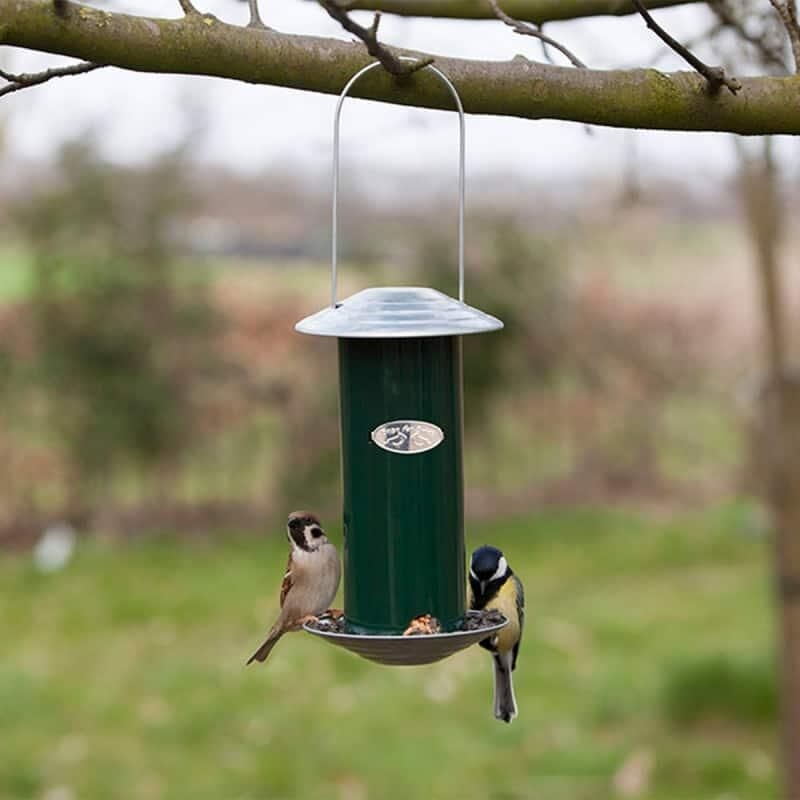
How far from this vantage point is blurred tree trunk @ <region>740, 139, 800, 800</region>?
562 centimetres

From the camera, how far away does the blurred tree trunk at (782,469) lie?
5.62m

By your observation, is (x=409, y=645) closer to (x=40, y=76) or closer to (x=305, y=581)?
(x=305, y=581)

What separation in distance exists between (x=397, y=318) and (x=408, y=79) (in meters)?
0.42

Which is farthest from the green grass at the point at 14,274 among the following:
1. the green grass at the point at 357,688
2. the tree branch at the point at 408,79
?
the tree branch at the point at 408,79

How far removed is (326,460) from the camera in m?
9.70

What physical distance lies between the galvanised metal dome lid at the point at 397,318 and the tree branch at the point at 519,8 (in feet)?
2.33

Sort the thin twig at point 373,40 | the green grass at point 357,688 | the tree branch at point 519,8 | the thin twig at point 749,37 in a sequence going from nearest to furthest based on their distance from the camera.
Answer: the thin twig at point 373,40 → the tree branch at point 519,8 → the thin twig at point 749,37 → the green grass at point 357,688

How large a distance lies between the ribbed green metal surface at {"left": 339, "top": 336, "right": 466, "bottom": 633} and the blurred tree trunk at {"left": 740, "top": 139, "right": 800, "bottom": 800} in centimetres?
289

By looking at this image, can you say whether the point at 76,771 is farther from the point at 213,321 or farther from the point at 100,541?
the point at 213,321

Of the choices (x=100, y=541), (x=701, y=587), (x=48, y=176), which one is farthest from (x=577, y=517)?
(x=48, y=176)

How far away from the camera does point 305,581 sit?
9.36 ft

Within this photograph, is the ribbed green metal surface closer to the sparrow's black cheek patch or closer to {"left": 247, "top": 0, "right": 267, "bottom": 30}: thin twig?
the sparrow's black cheek patch

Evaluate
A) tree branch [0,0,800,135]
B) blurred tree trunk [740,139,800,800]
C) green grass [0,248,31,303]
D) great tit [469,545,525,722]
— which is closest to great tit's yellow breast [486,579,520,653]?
great tit [469,545,525,722]

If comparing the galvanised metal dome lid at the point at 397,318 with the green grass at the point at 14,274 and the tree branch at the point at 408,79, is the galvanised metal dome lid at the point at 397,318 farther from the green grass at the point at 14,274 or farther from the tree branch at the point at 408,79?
the green grass at the point at 14,274
